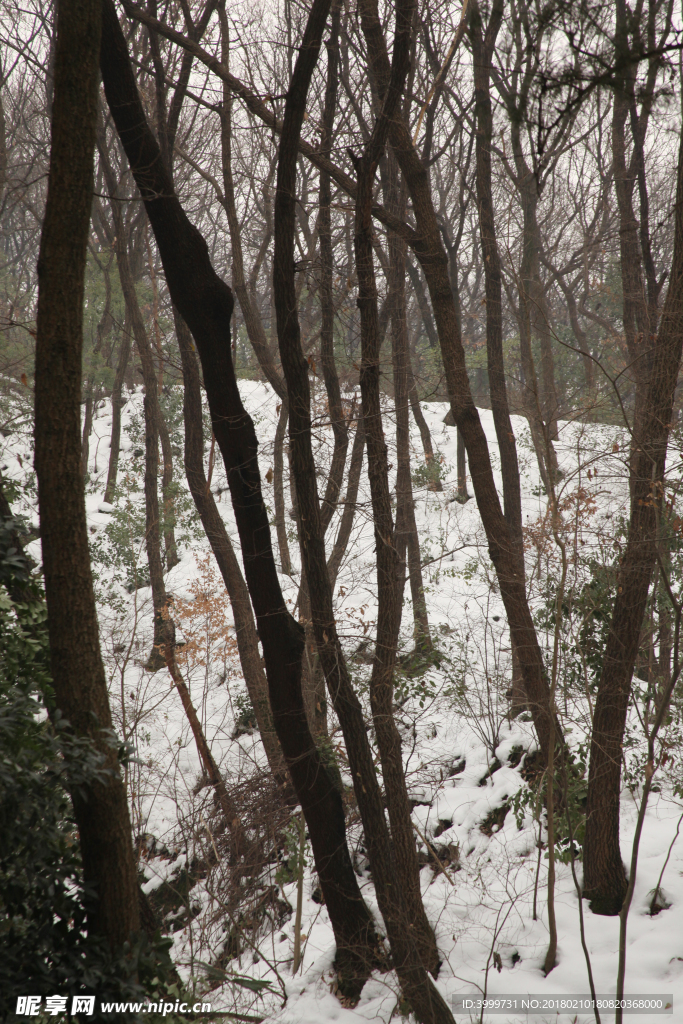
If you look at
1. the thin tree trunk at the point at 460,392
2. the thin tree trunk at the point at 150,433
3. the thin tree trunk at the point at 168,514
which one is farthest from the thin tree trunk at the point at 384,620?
the thin tree trunk at the point at 168,514

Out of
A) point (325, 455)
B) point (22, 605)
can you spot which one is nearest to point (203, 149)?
point (325, 455)

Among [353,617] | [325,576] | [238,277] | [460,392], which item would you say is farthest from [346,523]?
[238,277]

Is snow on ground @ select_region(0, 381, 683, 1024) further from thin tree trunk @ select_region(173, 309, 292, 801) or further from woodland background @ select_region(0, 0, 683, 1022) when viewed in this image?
thin tree trunk @ select_region(173, 309, 292, 801)

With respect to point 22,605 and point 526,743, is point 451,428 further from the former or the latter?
point 22,605

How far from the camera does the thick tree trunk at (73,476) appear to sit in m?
3.02

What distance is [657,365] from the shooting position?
16.8 ft

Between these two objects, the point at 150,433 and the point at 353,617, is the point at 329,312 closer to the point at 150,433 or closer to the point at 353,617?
the point at 353,617

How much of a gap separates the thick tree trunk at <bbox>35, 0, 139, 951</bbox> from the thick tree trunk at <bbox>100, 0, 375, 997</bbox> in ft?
4.99

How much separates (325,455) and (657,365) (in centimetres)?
365

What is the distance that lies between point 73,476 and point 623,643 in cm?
453

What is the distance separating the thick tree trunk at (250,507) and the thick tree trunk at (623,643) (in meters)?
2.07

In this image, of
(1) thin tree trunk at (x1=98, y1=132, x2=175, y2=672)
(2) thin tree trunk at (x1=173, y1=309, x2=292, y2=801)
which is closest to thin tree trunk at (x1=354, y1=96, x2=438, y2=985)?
(2) thin tree trunk at (x1=173, y1=309, x2=292, y2=801)

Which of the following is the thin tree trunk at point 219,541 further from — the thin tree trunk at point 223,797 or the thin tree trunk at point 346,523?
the thin tree trunk at point 346,523

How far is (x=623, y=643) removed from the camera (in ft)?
17.5
